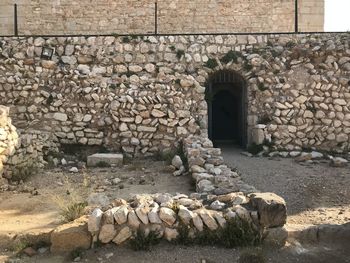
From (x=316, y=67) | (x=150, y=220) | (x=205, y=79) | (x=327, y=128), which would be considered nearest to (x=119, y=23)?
(x=205, y=79)

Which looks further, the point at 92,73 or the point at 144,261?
the point at 92,73

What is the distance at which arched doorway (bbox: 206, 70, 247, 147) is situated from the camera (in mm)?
12281

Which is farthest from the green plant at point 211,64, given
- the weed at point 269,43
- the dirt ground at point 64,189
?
the dirt ground at point 64,189

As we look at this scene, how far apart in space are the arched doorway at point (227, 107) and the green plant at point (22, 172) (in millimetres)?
5724

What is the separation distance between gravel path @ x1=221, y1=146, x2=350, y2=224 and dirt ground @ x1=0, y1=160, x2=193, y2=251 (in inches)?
65.2

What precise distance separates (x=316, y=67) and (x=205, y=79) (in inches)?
128

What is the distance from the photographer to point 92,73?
11.4 m

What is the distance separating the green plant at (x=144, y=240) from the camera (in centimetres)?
489

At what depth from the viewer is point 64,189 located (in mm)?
8250

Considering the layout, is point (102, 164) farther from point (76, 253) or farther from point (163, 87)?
point (76, 253)

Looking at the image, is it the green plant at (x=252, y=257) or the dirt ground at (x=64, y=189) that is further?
the dirt ground at (x=64, y=189)

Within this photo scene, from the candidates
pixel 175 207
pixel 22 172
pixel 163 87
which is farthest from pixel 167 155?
pixel 175 207

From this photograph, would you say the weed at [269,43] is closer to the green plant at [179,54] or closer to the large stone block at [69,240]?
the green plant at [179,54]

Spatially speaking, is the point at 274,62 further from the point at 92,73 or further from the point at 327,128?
the point at 92,73
